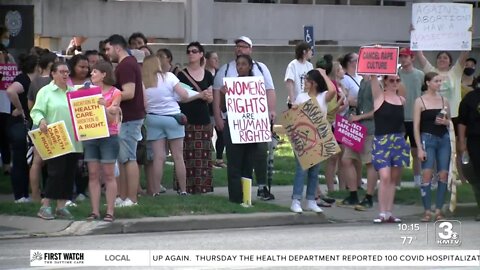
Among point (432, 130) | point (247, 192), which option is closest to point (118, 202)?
point (247, 192)

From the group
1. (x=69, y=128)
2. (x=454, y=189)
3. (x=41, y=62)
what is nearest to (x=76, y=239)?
(x=69, y=128)

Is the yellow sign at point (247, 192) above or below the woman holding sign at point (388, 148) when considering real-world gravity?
below

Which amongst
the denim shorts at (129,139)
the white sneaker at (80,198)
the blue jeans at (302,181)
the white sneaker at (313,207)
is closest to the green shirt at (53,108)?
the denim shorts at (129,139)

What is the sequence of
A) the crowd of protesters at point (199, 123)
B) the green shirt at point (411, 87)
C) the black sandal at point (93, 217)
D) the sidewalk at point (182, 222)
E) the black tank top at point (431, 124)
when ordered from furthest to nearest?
the green shirt at point (411, 87) < the black tank top at point (431, 124) < the crowd of protesters at point (199, 123) < the black sandal at point (93, 217) < the sidewalk at point (182, 222)

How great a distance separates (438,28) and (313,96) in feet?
6.81

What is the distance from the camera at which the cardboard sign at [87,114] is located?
13594 mm

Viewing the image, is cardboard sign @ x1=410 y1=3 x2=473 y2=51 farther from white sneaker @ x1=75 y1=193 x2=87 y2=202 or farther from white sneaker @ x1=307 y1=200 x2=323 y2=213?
white sneaker @ x1=75 y1=193 x2=87 y2=202

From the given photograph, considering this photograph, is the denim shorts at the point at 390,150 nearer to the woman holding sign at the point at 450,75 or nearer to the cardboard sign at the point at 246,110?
the cardboard sign at the point at 246,110

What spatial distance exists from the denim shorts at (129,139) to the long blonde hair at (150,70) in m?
1.14

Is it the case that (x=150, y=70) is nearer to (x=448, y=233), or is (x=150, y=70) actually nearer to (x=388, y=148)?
(x=388, y=148)

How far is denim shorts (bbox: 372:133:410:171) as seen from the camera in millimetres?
14602

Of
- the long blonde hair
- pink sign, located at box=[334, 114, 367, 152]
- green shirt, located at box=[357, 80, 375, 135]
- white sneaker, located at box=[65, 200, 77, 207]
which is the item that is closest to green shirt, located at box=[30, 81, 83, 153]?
white sneaker, located at box=[65, 200, 77, 207]

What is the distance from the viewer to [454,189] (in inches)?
586

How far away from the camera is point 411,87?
16766 millimetres
